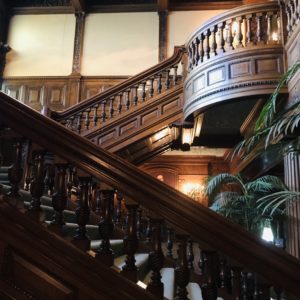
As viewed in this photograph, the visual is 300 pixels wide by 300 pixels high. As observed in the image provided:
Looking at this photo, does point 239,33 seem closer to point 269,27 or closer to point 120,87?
point 269,27

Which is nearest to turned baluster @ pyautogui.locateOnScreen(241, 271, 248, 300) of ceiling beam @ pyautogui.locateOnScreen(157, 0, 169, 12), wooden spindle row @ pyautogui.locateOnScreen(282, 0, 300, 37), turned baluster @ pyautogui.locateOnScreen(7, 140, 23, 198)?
turned baluster @ pyautogui.locateOnScreen(7, 140, 23, 198)

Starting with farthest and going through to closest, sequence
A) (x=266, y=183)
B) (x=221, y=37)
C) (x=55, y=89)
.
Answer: (x=55, y=89) < (x=221, y=37) < (x=266, y=183)

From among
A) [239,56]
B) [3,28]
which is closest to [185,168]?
[239,56]

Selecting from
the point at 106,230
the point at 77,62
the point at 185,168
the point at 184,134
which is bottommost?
the point at 106,230

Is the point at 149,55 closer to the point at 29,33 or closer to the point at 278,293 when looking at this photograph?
the point at 29,33

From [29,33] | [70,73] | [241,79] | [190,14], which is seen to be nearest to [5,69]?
[29,33]

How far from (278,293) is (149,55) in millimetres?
6604

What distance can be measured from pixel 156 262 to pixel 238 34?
357cm

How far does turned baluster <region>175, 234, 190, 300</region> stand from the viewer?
1.42 metres

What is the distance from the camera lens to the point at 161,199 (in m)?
1.46

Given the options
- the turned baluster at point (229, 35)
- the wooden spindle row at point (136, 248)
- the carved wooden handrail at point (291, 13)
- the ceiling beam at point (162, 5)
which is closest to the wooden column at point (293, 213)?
the carved wooden handrail at point (291, 13)

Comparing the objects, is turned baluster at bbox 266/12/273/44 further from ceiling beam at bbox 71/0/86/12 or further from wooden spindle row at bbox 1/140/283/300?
ceiling beam at bbox 71/0/86/12

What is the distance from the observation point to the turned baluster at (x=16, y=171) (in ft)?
5.50

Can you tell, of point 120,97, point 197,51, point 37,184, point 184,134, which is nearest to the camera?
point 37,184
